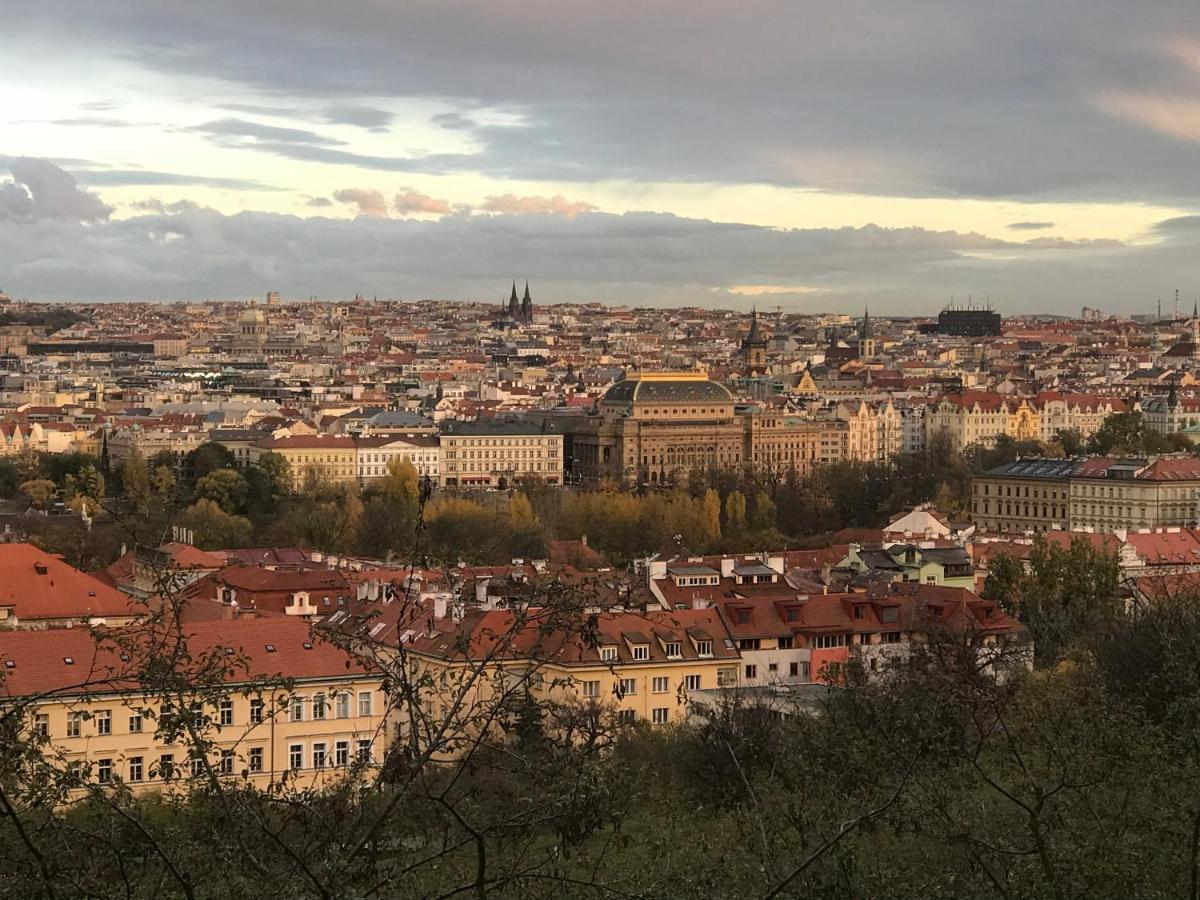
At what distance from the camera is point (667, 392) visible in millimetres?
90000

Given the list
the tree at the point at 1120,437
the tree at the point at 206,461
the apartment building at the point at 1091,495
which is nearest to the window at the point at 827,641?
the apartment building at the point at 1091,495

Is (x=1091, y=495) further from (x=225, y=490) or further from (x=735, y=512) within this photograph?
(x=225, y=490)

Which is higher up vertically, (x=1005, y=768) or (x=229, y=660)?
(x=229, y=660)

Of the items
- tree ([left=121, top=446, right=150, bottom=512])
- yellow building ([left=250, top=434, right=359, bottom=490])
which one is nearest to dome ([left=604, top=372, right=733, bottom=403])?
yellow building ([left=250, top=434, right=359, bottom=490])

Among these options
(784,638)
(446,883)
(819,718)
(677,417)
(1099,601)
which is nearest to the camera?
(446,883)

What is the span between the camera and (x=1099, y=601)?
34.4 m

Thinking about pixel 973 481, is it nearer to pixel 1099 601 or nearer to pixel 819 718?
pixel 1099 601

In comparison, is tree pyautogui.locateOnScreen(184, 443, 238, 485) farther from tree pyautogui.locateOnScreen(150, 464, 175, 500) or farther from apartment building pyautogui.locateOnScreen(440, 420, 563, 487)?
apartment building pyautogui.locateOnScreen(440, 420, 563, 487)

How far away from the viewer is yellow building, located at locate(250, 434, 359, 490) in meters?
81.4

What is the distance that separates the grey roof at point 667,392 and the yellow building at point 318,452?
10968mm

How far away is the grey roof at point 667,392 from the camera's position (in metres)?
89.8

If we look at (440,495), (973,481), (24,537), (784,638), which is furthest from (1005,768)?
(440,495)

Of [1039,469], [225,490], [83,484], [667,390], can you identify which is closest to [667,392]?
[667,390]

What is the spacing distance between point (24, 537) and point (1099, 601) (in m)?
24.9
